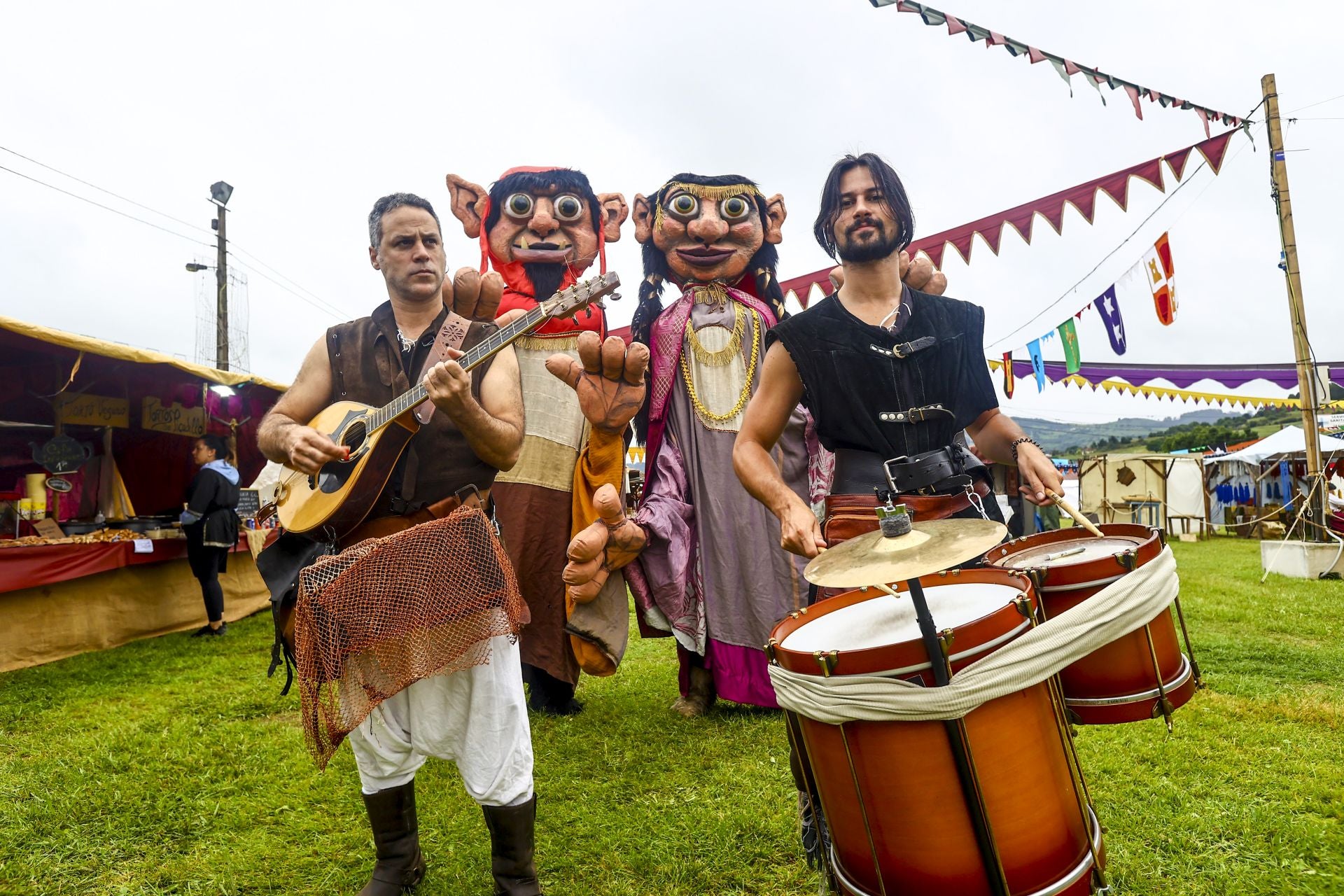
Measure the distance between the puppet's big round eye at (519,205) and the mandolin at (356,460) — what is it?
157 centimetres

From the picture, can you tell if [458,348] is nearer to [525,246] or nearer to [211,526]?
[525,246]

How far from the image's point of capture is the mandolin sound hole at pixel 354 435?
7.82 feet

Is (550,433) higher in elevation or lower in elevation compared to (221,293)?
lower

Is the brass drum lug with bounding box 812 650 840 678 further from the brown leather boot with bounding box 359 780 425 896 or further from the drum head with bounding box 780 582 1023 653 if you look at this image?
the brown leather boot with bounding box 359 780 425 896

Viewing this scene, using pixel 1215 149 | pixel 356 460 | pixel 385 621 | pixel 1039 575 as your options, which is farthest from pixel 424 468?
pixel 1215 149

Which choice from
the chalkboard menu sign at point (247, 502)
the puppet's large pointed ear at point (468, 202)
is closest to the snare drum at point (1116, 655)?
the puppet's large pointed ear at point (468, 202)

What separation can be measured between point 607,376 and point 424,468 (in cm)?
110

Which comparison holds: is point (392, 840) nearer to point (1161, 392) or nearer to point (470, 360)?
point (470, 360)

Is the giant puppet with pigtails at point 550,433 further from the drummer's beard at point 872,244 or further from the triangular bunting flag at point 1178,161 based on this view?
the triangular bunting flag at point 1178,161

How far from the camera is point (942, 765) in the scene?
139 centimetres

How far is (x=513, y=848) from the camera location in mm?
2219

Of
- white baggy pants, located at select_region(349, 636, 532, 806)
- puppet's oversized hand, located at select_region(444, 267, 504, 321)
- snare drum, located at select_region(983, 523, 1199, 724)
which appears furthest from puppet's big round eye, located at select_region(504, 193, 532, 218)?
snare drum, located at select_region(983, 523, 1199, 724)

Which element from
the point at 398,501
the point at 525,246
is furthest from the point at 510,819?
the point at 525,246

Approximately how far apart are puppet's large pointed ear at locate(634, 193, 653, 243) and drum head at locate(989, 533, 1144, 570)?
259cm
